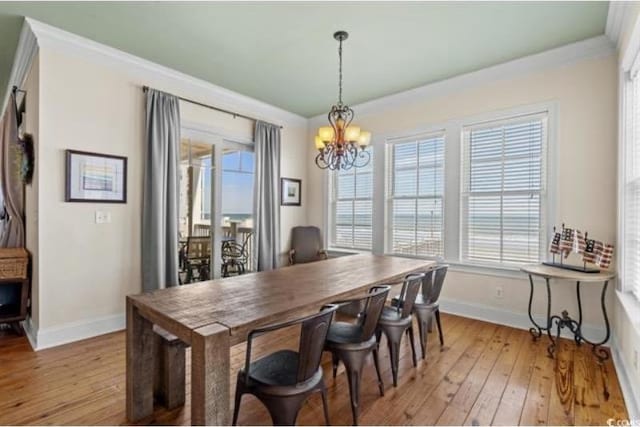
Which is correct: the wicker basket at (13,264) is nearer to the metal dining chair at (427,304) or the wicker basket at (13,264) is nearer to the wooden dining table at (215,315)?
the wooden dining table at (215,315)

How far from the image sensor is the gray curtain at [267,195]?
4.71 m

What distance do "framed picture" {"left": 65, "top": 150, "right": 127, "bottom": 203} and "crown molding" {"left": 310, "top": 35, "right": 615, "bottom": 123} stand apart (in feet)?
10.9

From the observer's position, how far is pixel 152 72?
11.8 feet

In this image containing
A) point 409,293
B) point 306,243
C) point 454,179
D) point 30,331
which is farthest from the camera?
point 306,243

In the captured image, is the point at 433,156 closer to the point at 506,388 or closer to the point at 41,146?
the point at 506,388

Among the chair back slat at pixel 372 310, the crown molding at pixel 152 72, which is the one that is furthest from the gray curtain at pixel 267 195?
the chair back slat at pixel 372 310

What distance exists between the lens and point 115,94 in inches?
133

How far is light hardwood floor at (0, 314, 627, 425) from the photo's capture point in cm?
196

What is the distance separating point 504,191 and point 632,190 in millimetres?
1155

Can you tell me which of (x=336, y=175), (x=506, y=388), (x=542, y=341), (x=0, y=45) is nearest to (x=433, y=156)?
(x=336, y=175)

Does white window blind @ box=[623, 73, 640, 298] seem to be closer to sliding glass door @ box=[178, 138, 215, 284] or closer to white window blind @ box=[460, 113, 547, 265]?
white window blind @ box=[460, 113, 547, 265]

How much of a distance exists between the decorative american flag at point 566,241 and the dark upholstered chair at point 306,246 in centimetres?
301

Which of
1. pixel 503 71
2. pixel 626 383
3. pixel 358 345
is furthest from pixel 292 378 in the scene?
pixel 503 71

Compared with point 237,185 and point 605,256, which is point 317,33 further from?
point 605,256
